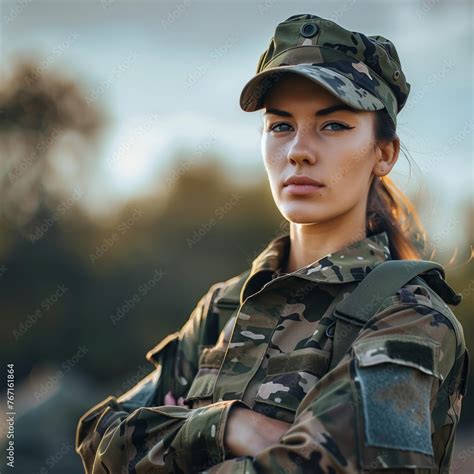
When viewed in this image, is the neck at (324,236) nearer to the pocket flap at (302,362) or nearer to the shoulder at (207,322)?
the shoulder at (207,322)

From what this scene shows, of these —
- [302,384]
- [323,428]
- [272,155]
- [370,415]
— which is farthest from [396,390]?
[272,155]

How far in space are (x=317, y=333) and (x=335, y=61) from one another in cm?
91

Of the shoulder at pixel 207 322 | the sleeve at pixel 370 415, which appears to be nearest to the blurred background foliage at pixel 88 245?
the shoulder at pixel 207 322

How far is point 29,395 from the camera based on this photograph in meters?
10.1

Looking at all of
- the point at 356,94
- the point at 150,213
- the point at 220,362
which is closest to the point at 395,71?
the point at 356,94

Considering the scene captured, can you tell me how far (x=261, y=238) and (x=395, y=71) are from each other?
10448 mm

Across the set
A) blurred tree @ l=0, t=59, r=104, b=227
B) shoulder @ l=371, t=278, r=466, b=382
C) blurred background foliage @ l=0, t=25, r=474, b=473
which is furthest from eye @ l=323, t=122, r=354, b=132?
blurred tree @ l=0, t=59, r=104, b=227

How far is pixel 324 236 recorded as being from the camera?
290cm

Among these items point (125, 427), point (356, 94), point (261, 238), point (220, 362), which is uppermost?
point (261, 238)

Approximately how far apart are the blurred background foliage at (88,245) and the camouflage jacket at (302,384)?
8.01 m

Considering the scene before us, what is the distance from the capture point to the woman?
2.19 meters

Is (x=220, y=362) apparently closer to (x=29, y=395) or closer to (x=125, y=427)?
(x=125, y=427)

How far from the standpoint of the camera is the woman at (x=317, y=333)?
2.19m

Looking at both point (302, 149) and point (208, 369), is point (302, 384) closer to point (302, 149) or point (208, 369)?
point (208, 369)
